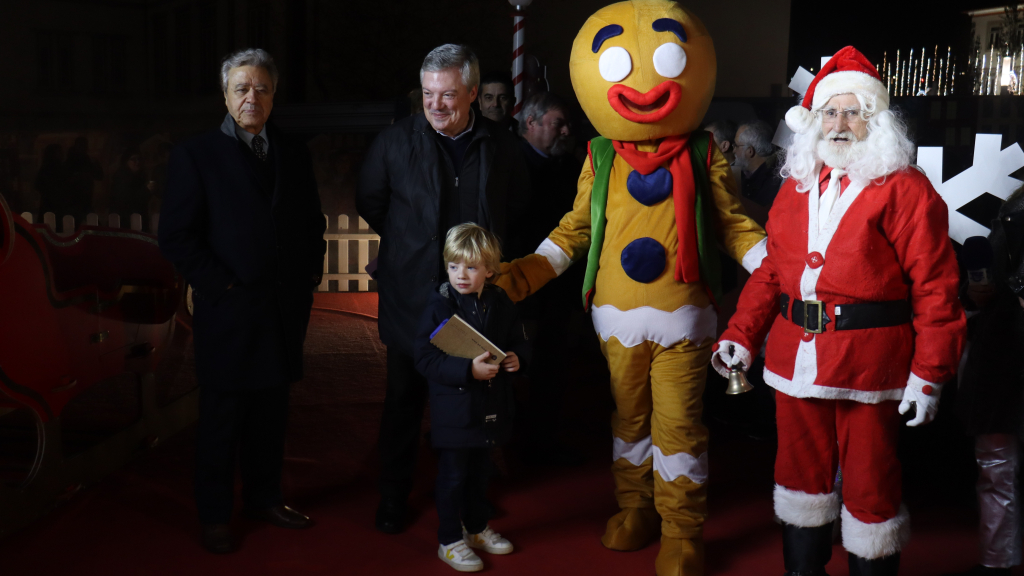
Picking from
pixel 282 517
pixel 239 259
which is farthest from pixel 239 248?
pixel 282 517

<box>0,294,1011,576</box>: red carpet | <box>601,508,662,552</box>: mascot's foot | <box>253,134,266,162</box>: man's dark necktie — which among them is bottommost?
<box>0,294,1011,576</box>: red carpet

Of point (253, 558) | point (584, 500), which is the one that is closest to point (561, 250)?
point (584, 500)

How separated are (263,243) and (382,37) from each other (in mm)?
8613

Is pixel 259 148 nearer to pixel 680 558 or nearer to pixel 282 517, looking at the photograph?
pixel 282 517

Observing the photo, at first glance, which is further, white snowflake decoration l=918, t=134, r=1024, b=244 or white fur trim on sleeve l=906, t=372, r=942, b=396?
white snowflake decoration l=918, t=134, r=1024, b=244

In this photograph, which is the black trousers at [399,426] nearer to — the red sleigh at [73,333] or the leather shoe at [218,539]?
the leather shoe at [218,539]

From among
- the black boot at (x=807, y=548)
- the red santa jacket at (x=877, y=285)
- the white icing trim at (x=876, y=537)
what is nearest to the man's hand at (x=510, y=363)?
the red santa jacket at (x=877, y=285)

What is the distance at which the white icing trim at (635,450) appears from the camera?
3203mm

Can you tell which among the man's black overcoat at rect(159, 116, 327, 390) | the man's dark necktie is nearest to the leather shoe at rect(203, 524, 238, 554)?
the man's black overcoat at rect(159, 116, 327, 390)

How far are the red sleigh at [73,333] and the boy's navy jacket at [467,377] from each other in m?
1.55

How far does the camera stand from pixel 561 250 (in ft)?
10.7

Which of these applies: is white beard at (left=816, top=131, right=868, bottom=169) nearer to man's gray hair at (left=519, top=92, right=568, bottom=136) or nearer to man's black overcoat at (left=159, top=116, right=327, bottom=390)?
man's gray hair at (left=519, top=92, right=568, bottom=136)

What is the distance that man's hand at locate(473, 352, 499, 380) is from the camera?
9.37ft

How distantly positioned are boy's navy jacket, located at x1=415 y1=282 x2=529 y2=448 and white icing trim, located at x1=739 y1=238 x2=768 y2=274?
2.64ft
